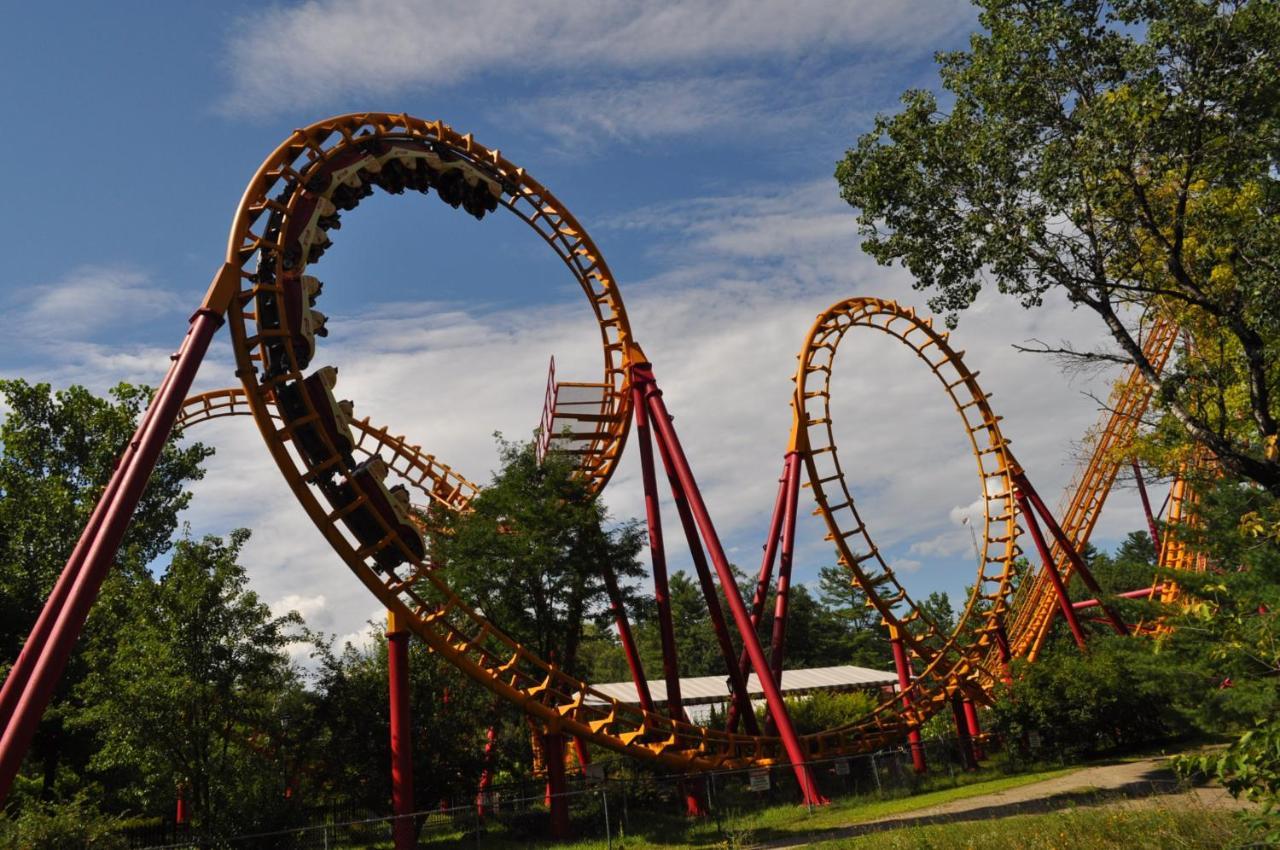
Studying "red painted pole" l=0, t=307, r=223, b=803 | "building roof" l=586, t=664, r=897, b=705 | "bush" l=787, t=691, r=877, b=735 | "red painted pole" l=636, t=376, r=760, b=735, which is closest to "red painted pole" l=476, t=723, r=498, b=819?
"red painted pole" l=636, t=376, r=760, b=735

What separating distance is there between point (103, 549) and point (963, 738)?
18416 millimetres

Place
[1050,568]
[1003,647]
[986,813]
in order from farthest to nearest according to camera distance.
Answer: [1050,568]
[1003,647]
[986,813]

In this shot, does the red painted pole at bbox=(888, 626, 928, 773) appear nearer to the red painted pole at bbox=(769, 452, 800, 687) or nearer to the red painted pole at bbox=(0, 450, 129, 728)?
the red painted pole at bbox=(769, 452, 800, 687)

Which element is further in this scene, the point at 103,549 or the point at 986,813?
the point at 986,813

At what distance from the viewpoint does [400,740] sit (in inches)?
509

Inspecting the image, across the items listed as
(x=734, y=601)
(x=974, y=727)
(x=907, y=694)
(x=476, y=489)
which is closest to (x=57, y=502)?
(x=476, y=489)

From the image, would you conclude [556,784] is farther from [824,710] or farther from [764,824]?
[824,710]

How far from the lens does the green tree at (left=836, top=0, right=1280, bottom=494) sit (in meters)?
10.6

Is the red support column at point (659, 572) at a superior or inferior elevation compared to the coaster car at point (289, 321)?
inferior

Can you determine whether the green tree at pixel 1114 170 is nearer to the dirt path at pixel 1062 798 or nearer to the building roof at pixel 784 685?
the dirt path at pixel 1062 798

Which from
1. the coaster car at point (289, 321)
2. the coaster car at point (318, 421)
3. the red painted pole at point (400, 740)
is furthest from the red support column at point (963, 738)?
the coaster car at point (289, 321)

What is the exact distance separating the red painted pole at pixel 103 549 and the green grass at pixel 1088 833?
27.8ft

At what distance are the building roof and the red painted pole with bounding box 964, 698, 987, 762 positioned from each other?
7.20 metres

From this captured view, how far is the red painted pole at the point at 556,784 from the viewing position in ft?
47.9
